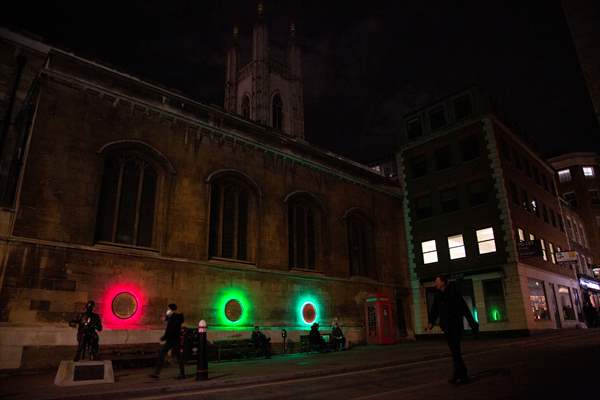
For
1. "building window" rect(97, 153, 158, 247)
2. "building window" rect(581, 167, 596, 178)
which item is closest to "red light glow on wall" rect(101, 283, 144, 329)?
"building window" rect(97, 153, 158, 247)

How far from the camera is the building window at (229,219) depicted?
60.4 ft

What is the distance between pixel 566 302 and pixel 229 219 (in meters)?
25.6

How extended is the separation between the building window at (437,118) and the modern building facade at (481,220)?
7 cm

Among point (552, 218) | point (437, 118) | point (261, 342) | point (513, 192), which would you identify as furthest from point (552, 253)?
point (261, 342)

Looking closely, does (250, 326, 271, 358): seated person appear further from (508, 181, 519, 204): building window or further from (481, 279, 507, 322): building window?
(508, 181, 519, 204): building window

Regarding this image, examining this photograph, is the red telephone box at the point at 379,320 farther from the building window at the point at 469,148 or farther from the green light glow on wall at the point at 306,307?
the building window at the point at 469,148

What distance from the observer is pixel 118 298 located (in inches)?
563

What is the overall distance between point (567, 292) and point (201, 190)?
1104 inches

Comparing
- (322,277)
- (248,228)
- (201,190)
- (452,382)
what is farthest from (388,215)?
(452,382)

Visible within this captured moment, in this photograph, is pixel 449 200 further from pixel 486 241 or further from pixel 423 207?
pixel 486 241

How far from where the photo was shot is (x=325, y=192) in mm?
23797

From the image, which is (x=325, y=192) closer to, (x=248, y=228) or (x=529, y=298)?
(x=248, y=228)

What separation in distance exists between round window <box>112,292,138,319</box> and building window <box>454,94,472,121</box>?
924 inches

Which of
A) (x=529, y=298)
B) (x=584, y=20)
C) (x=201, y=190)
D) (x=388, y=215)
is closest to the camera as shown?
(x=584, y=20)
